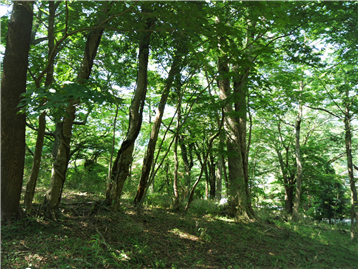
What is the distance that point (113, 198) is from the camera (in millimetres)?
5109

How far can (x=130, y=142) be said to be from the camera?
5426 mm

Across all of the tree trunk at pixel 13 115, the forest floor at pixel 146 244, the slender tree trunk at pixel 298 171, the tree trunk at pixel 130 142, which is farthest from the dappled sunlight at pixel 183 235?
the slender tree trunk at pixel 298 171

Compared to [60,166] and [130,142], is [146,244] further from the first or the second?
[130,142]

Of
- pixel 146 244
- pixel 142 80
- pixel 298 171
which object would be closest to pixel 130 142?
pixel 142 80

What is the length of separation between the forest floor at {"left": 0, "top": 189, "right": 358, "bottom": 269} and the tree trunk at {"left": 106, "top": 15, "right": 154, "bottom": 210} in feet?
1.34

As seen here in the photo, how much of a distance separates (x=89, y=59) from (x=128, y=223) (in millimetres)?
3438

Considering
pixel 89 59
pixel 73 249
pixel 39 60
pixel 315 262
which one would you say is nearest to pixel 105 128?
pixel 39 60

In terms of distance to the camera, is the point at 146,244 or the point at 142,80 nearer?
the point at 146,244

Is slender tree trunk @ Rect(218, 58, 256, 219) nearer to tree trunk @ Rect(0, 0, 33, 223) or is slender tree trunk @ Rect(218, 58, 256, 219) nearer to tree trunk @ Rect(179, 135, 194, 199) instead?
tree trunk @ Rect(179, 135, 194, 199)

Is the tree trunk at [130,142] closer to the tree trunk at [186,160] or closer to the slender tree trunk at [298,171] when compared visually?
the tree trunk at [186,160]

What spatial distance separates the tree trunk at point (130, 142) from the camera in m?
5.12

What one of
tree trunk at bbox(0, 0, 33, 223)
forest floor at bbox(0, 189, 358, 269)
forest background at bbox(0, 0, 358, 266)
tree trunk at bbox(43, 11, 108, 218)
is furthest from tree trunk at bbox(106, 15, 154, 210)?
tree trunk at bbox(0, 0, 33, 223)

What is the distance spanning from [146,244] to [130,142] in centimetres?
238

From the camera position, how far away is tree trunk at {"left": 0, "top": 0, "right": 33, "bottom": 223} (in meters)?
3.37
